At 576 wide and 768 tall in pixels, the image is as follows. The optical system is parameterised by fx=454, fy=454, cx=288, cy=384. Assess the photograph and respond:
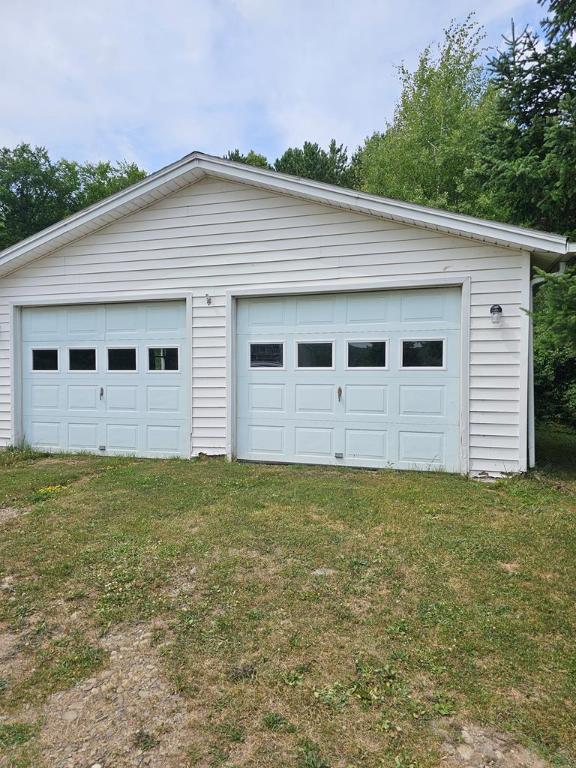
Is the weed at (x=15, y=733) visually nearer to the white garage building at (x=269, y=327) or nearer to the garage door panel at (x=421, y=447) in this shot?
the white garage building at (x=269, y=327)

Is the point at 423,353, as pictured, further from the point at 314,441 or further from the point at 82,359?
the point at 82,359

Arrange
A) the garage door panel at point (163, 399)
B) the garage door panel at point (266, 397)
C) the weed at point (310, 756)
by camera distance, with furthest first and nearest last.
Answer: the garage door panel at point (163, 399)
the garage door panel at point (266, 397)
the weed at point (310, 756)

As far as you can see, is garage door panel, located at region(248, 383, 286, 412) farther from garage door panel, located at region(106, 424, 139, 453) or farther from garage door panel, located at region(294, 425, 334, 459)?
garage door panel, located at region(106, 424, 139, 453)

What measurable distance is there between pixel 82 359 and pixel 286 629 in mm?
6410

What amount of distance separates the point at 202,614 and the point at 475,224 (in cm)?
515

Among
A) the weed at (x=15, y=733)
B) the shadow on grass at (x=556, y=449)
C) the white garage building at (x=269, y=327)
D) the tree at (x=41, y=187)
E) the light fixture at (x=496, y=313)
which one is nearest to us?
the weed at (x=15, y=733)

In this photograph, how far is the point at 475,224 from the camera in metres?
5.49

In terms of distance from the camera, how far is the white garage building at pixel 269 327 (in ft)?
18.8

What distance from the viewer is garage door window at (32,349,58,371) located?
25.5 feet

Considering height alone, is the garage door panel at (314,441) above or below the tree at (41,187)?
below

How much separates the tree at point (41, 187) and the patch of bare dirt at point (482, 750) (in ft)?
93.4

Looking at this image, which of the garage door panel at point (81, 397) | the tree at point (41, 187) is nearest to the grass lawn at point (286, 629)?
the garage door panel at point (81, 397)

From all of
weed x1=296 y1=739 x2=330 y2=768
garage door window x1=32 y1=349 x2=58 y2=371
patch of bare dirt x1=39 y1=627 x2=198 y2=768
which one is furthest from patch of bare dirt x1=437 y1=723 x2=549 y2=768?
garage door window x1=32 y1=349 x2=58 y2=371

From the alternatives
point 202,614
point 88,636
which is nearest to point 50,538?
point 88,636
